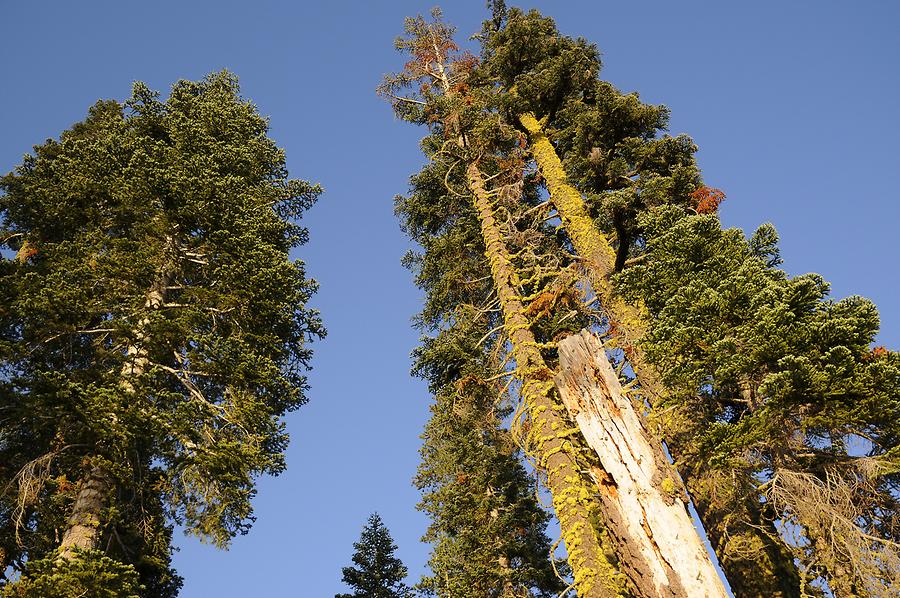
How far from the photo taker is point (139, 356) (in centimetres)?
1140

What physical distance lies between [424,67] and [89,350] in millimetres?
13145

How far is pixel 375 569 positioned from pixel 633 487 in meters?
17.7

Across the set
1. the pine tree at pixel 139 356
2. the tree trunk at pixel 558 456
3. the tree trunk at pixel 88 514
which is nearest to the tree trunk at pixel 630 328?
the tree trunk at pixel 558 456

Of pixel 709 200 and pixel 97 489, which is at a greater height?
pixel 709 200

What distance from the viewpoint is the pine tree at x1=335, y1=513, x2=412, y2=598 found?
73.9ft

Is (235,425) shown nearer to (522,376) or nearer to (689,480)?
(522,376)

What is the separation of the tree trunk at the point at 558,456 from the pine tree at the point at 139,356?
192 inches

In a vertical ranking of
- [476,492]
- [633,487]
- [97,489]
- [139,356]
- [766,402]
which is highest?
[139,356]

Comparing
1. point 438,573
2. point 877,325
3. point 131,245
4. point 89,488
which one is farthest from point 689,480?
point 131,245

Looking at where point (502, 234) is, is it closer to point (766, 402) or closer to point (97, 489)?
point (766, 402)

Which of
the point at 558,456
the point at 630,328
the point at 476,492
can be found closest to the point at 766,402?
the point at 558,456

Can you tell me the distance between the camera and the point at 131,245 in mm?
12812

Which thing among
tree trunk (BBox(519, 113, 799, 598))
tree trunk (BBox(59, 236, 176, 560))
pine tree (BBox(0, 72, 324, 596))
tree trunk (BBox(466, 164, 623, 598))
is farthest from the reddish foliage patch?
tree trunk (BBox(59, 236, 176, 560))

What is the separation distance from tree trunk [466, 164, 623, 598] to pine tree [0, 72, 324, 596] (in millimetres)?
4871
